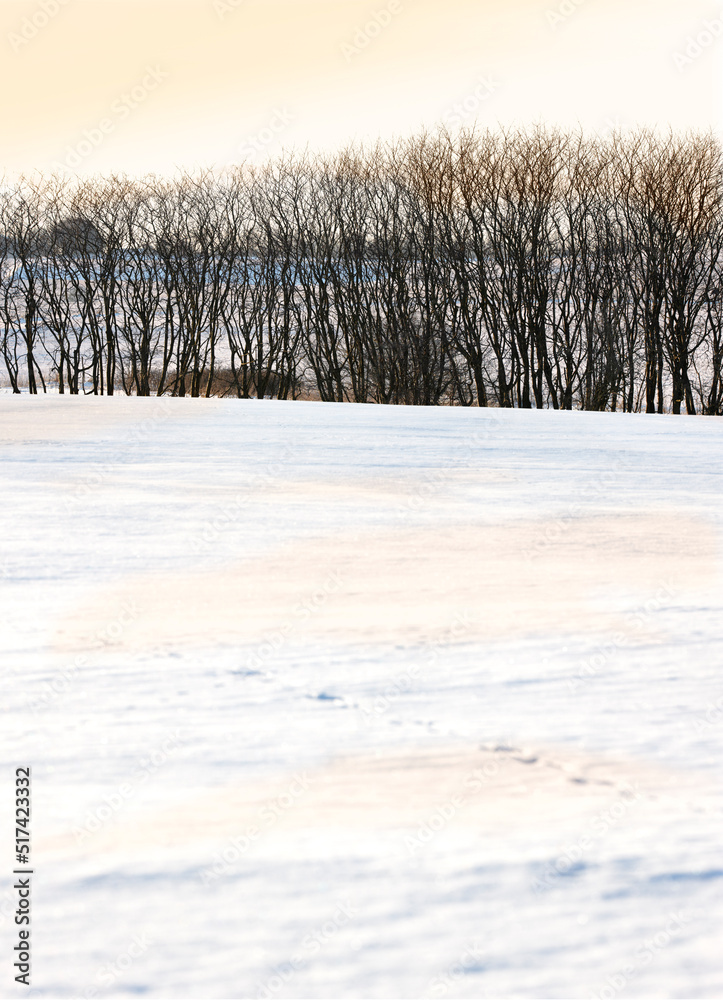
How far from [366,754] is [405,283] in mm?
29226

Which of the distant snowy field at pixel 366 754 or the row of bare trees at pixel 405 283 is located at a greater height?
the row of bare trees at pixel 405 283

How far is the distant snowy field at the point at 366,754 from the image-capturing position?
4.92 feet

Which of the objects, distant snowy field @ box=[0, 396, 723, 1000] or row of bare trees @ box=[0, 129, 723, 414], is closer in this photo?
distant snowy field @ box=[0, 396, 723, 1000]

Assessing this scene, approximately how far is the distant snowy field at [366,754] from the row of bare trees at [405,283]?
2475 cm

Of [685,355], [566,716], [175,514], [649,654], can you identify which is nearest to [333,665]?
[566,716]

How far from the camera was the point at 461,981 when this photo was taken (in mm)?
1441

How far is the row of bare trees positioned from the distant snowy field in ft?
81.2

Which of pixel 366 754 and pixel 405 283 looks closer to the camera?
pixel 366 754

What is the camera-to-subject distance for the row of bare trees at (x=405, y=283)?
27.1 m

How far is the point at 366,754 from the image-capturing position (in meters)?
2.09

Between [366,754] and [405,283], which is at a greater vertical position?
[405,283]

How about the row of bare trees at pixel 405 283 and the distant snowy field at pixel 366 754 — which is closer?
the distant snowy field at pixel 366 754

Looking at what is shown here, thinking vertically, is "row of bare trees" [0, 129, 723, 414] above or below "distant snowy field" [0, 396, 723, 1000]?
above

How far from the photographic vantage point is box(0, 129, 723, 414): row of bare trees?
27109mm
